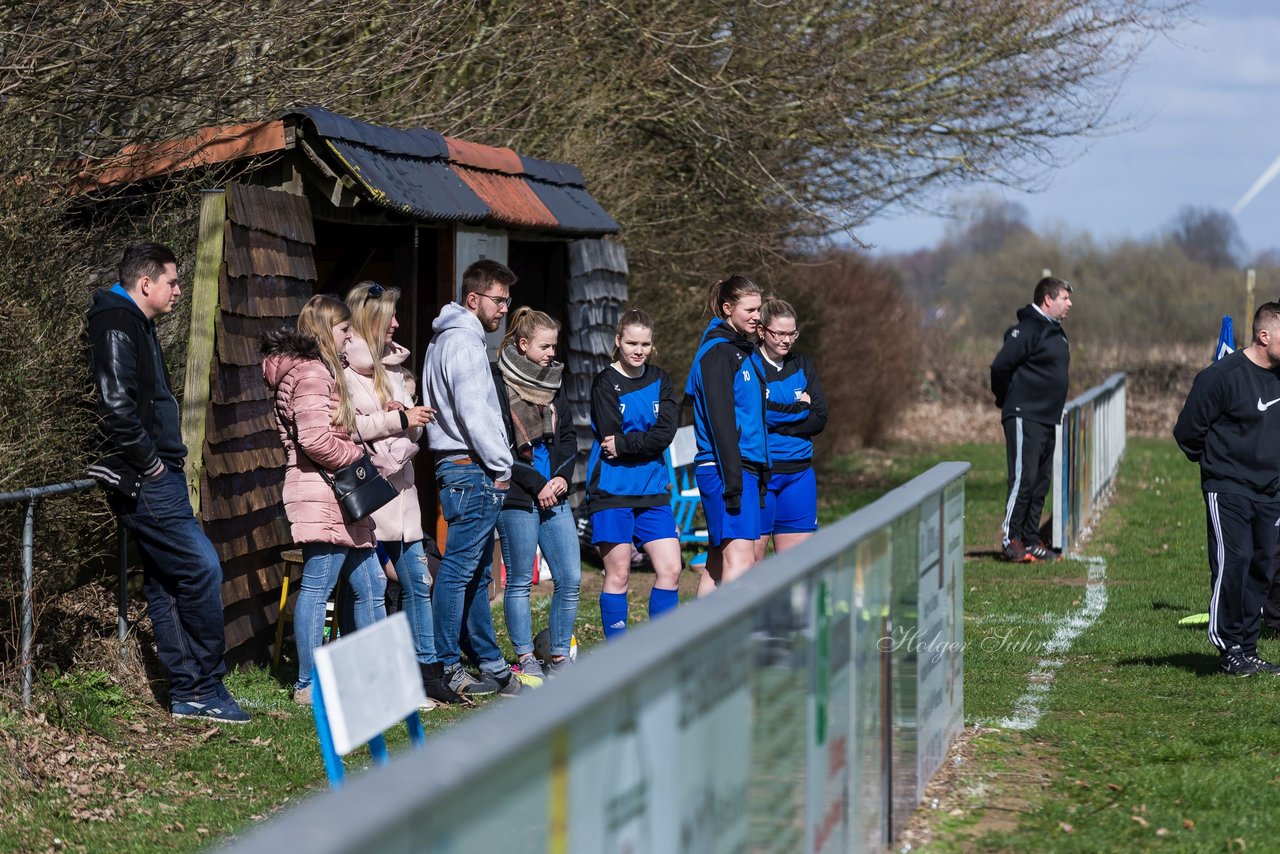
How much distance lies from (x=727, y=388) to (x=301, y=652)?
2.40 meters

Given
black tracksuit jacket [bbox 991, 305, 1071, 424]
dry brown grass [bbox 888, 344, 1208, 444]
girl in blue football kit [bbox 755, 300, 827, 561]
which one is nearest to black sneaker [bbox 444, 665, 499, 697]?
girl in blue football kit [bbox 755, 300, 827, 561]

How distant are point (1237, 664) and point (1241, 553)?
1.89 ft

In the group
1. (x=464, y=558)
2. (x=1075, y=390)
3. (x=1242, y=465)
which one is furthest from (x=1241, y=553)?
(x=1075, y=390)

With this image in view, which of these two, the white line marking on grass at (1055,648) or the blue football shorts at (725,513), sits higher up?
the blue football shorts at (725,513)

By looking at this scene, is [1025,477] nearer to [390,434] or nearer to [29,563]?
[390,434]

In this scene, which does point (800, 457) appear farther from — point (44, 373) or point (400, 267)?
point (44, 373)

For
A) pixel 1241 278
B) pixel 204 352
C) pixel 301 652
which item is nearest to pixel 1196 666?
pixel 301 652

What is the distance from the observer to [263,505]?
8297mm

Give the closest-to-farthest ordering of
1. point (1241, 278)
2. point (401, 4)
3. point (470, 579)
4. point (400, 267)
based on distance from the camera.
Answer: point (470, 579)
point (400, 267)
point (401, 4)
point (1241, 278)

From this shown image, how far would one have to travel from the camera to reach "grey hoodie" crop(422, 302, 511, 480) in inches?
291

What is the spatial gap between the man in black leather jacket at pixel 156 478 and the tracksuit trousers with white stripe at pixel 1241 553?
461cm

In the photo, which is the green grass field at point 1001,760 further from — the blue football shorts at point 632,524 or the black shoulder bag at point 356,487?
the blue football shorts at point 632,524

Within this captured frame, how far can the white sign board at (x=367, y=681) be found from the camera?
3.32 meters

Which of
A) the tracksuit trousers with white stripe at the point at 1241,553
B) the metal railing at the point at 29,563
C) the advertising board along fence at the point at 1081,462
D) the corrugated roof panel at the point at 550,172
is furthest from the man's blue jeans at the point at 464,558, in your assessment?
the advertising board along fence at the point at 1081,462
